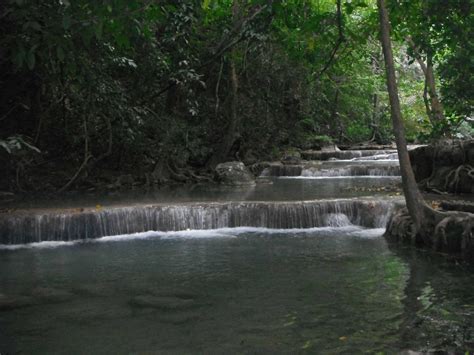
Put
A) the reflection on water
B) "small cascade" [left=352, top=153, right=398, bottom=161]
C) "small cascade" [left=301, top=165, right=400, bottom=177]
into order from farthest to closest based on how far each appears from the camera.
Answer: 1. "small cascade" [left=352, top=153, right=398, bottom=161]
2. "small cascade" [left=301, top=165, right=400, bottom=177]
3. the reflection on water

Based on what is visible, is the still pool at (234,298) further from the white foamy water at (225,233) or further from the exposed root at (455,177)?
the exposed root at (455,177)

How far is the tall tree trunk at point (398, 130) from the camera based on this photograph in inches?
354

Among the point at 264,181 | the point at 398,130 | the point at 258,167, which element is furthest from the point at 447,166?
the point at 258,167

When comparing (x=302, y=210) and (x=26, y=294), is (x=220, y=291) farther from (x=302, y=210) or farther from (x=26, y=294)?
(x=302, y=210)

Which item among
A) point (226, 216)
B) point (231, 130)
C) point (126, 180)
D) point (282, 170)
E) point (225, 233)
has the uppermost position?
point (231, 130)

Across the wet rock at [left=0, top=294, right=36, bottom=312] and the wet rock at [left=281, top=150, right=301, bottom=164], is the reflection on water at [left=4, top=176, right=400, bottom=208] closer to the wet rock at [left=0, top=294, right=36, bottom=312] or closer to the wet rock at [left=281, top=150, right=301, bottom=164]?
the wet rock at [left=281, top=150, right=301, bottom=164]

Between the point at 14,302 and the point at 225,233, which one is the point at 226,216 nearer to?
the point at 225,233

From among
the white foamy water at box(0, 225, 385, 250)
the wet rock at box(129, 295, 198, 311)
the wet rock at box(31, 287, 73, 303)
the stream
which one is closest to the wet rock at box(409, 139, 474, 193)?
the stream

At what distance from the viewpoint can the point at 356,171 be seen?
19.4 m

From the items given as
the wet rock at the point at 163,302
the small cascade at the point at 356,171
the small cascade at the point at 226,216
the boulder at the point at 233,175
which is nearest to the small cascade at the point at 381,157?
the small cascade at the point at 356,171

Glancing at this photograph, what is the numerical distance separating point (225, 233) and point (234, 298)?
4645 mm

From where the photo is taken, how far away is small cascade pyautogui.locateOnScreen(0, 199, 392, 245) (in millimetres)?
11703

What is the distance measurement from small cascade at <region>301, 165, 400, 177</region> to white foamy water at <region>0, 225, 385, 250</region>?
23.7ft

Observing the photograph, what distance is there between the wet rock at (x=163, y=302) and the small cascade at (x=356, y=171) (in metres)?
13.1
